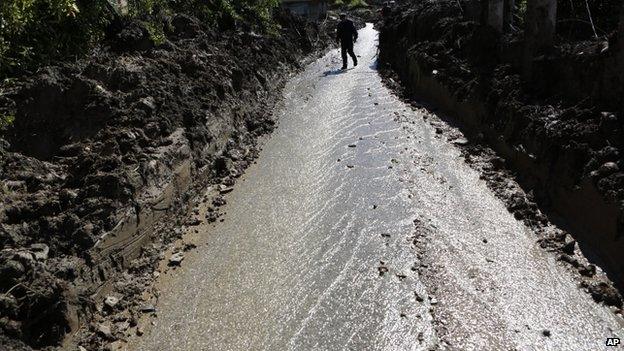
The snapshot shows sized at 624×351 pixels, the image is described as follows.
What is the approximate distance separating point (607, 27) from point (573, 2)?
4.08 ft

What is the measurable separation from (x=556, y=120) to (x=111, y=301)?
20.8 feet

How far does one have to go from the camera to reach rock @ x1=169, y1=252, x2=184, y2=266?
633 centimetres

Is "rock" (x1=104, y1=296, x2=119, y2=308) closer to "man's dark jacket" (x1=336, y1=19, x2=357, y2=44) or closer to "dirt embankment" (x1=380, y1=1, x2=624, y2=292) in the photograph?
"dirt embankment" (x1=380, y1=1, x2=624, y2=292)

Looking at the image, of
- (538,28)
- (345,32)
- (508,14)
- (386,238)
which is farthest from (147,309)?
(345,32)

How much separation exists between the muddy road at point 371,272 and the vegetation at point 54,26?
11.8 feet

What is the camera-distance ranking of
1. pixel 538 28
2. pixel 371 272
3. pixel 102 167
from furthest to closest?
pixel 538 28, pixel 102 167, pixel 371 272

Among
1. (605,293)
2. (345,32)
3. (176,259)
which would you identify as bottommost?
(605,293)

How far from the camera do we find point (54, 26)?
847 cm

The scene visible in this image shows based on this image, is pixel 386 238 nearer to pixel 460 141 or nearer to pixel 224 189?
pixel 224 189

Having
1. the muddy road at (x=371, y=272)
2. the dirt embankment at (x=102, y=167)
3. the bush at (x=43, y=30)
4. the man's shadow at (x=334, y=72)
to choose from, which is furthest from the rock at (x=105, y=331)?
the man's shadow at (x=334, y=72)

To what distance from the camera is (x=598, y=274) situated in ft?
18.4

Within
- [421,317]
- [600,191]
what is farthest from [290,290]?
[600,191]

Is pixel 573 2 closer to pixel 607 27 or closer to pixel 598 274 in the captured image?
pixel 607 27

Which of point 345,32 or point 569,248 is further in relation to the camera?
point 345,32
